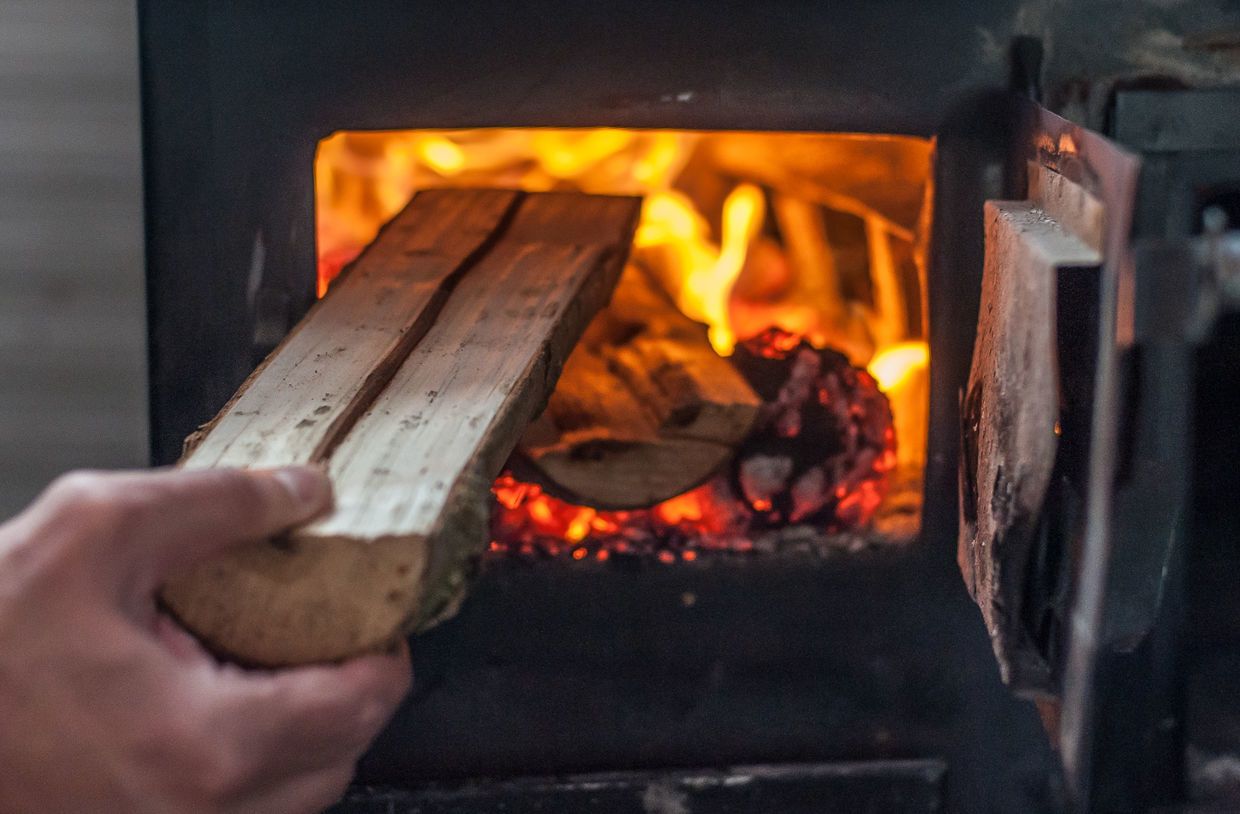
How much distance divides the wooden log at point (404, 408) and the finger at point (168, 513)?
25 millimetres

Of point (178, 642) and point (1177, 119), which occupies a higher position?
point (1177, 119)

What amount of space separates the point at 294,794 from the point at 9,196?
723 millimetres

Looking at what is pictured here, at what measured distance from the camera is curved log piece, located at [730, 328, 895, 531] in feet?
4.05

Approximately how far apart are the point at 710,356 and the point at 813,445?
0.14 meters

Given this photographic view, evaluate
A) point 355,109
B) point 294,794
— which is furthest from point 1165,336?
point 355,109

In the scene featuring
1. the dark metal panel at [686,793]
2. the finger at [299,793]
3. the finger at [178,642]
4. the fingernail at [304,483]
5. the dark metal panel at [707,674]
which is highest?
the fingernail at [304,483]

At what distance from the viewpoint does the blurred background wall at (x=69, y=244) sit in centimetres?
113

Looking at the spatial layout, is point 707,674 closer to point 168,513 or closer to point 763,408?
point 763,408

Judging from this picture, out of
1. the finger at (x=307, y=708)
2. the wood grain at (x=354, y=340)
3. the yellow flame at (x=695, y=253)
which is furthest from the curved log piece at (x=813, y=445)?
the finger at (x=307, y=708)

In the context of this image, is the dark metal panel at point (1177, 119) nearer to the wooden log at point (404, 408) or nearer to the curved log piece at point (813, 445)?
the curved log piece at point (813, 445)

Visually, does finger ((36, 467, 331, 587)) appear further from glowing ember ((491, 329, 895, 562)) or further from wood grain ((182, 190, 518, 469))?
glowing ember ((491, 329, 895, 562))

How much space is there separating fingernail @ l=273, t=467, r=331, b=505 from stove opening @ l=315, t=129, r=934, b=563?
0.42 meters

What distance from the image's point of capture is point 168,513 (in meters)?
0.64

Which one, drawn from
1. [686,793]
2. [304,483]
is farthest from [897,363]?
[304,483]
